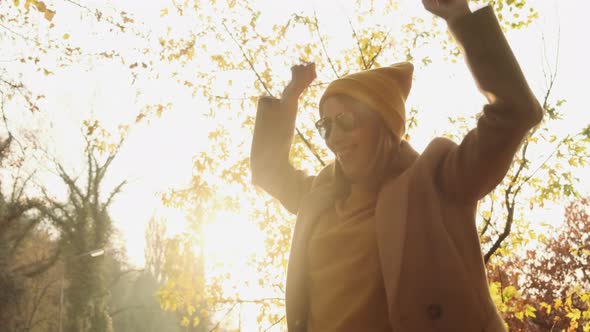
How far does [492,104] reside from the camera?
4.60 feet

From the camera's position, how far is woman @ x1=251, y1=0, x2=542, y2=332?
1.41 meters

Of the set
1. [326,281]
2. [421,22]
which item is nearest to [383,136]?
[326,281]

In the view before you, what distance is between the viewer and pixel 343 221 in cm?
189

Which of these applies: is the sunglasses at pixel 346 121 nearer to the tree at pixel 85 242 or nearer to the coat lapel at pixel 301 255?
the coat lapel at pixel 301 255

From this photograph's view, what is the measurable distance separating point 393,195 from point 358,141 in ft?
→ 1.05

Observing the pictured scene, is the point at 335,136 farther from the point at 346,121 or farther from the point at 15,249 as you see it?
the point at 15,249

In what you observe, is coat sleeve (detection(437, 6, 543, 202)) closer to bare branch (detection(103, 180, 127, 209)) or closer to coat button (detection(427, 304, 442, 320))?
coat button (detection(427, 304, 442, 320))

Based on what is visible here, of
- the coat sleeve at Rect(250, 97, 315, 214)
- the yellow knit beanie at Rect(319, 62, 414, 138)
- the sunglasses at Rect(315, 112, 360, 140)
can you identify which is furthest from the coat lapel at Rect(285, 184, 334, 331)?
the yellow knit beanie at Rect(319, 62, 414, 138)

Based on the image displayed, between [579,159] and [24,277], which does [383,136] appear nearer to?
[579,159]

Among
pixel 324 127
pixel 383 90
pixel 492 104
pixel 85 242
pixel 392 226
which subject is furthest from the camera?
pixel 85 242

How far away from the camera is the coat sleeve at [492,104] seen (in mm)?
1364

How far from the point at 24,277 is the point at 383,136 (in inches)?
869

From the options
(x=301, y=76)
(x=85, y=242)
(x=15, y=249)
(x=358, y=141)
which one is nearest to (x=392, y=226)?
(x=358, y=141)

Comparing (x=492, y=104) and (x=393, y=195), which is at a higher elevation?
(x=492, y=104)
